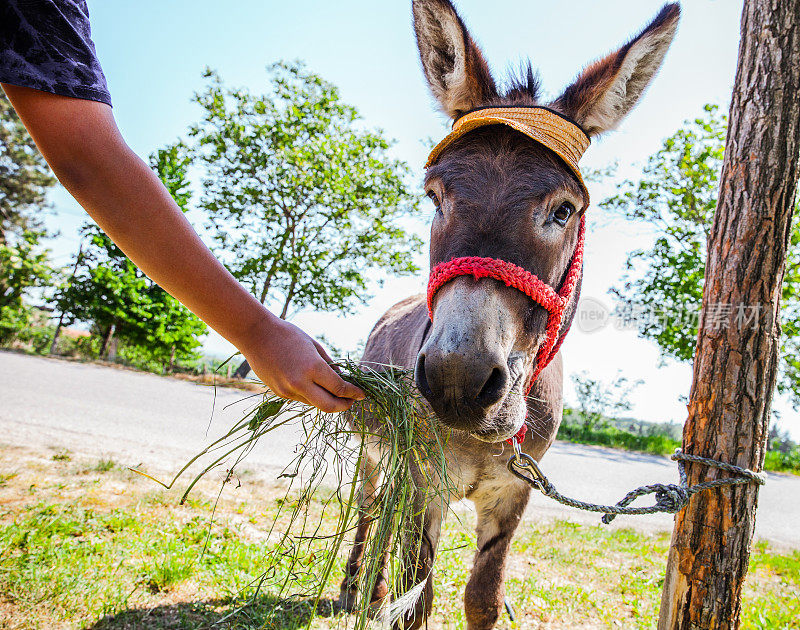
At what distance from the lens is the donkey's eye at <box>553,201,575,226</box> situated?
6.29 ft

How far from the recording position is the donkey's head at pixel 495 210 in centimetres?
144

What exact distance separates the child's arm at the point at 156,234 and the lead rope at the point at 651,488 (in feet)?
3.34

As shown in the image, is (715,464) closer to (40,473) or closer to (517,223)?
(517,223)

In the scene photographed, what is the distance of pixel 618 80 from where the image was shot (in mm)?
2137

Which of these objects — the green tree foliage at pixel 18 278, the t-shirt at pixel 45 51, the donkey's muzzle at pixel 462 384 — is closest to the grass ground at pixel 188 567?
the donkey's muzzle at pixel 462 384

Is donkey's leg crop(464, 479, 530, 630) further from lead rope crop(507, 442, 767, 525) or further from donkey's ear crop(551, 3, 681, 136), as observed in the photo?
donkey's ear crop(551, 3, 681, 136)

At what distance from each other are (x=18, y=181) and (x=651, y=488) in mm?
37486

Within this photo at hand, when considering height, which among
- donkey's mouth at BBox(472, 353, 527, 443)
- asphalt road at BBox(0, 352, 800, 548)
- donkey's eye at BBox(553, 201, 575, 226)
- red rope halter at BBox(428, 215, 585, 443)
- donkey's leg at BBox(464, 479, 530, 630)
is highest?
donkey's eye at BBox(553, 201, 575, 226)

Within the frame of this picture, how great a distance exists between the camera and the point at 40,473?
4.15 m

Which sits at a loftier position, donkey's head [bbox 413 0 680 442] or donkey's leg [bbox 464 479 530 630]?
donkey's head [bbox 413 0 680 442]

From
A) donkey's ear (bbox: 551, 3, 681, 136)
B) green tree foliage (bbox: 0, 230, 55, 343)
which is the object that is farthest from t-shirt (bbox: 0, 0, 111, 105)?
green tree foliage (bbox: 0, 230, 55, 343)

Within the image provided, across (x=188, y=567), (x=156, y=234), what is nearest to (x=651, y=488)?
(x=156, y=234)

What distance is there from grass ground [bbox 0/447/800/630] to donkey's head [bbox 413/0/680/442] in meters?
0.64

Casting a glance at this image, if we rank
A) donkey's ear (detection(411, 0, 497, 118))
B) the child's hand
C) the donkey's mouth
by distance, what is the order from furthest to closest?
1. donkey's ear (detection(411, 0, 497, 118))
2. the donkey's mouth
3. the child's hand
